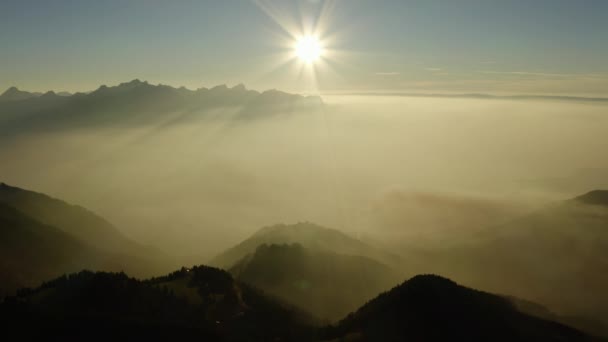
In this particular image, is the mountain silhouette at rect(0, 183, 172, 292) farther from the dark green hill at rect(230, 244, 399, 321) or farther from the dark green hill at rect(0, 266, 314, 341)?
the dark green hill at rect(0, 266, 314, 341)

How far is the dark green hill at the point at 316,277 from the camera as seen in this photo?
15150cm

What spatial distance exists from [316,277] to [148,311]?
84691mm

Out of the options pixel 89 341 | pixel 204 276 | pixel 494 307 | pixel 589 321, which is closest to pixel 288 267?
pixel 204 276

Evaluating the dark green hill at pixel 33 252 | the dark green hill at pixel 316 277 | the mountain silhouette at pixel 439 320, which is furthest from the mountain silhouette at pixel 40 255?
the mountain silhouette at pixel 439 320

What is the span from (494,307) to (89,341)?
9417 cm

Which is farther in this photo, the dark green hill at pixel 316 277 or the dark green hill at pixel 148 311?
the dark green hill at pixel 316 277

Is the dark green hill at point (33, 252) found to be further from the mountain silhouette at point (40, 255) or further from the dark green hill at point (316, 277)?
the dark green hill at point (316, 277)

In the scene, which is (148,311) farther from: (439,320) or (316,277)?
(316,277)

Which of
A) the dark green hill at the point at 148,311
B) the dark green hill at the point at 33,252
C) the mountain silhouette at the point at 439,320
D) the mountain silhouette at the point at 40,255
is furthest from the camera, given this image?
the mountain silhouette at the point at 40,255

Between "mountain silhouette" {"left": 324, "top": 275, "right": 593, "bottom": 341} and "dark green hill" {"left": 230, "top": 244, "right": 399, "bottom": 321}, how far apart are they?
4611 cm

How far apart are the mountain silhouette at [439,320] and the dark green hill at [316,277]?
4611 centimetres

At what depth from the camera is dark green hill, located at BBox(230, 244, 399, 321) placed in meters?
152

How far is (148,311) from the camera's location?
90.8 m

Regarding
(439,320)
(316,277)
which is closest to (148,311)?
(439,320)
